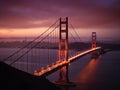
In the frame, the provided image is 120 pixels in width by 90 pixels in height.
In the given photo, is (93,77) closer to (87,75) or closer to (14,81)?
(87,75)

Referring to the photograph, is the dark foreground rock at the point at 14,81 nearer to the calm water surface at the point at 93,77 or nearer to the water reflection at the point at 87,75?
the calm water surface at the point at 93,77

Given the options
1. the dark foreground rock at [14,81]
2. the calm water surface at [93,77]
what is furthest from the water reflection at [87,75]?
the dark foreground rock at [14,81]

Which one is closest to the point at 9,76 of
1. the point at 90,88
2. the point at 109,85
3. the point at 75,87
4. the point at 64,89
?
the point at 64,89

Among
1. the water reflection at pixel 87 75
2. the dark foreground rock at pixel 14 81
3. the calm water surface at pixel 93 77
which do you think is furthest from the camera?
the water reflection at pixel 87 75

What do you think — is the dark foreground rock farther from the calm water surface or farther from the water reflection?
the water reflection

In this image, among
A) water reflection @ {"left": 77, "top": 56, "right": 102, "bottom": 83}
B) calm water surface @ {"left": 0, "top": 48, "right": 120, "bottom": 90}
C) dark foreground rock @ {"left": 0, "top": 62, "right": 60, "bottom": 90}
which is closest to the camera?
dark foreground rock @ {"left": 0, "top": 62, "right": 60, "bottom": 90}

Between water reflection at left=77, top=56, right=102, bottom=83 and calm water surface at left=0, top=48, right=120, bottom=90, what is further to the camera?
water reflection at left=77, top=56, right=102, bottom=83

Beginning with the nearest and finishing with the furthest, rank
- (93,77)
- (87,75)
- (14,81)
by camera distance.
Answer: (14,81), (93,77), (87,75)

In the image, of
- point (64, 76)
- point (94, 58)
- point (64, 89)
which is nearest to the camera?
point (64, 89)

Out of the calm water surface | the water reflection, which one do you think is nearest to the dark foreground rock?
the calm water surface

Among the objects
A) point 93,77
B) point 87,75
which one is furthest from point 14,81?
point 87,75

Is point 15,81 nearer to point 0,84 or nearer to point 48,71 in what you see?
point 0,84
